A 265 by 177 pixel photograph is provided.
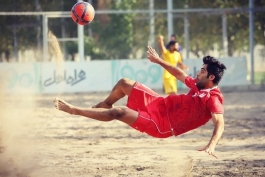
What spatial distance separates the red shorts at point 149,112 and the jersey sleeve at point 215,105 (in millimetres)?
607

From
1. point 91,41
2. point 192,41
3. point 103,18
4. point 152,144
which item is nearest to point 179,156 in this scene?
point 152,144

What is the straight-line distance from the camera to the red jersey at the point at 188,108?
325 inches

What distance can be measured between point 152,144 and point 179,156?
1.70 metres

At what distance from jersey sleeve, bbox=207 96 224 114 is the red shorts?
61cm

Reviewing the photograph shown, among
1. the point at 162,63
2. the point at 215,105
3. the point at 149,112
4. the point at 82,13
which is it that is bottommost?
the point at 149,112

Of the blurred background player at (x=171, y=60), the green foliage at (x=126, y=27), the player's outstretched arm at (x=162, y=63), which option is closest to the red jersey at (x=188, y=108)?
the player's outstretched arm at (x=162, y=63)

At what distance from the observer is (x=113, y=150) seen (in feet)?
38.4

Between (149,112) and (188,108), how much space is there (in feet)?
1.60

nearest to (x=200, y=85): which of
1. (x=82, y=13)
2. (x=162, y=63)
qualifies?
(x=162, y=63)

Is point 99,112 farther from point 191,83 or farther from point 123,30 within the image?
point 123,30

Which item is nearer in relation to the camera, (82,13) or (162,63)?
(162,63)

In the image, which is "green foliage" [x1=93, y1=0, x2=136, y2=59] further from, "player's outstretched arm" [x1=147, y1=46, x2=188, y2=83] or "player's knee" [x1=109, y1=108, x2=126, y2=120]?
"player's knee" [x1=109, y1=108, x2=126, y2=120]

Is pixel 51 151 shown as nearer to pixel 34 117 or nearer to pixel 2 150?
pixel 2 150

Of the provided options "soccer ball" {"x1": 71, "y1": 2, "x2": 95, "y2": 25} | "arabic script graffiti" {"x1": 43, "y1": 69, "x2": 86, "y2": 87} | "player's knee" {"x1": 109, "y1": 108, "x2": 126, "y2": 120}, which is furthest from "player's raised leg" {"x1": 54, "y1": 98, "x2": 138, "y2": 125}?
"arabic script graffiti" {"x1": 43, "y1": 69, "x2": 86, "y2": 87}
